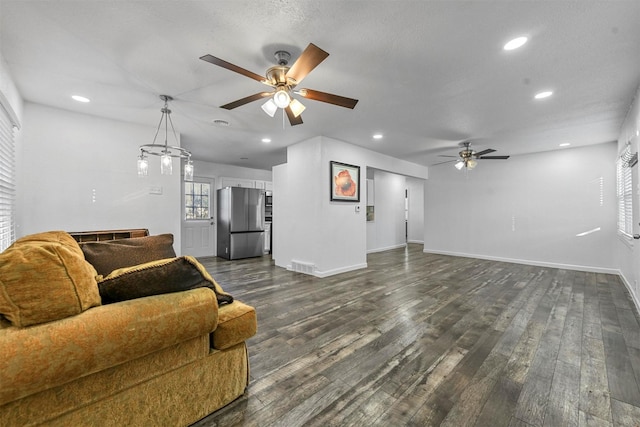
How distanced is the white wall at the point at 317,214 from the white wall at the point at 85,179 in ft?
6.63

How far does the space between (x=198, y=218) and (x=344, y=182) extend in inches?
162

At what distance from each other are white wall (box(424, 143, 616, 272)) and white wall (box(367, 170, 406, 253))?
1.32m

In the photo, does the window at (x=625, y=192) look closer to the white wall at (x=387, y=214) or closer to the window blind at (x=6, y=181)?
the white wall at (x=387, y=214)

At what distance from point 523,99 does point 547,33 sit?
1329 mm

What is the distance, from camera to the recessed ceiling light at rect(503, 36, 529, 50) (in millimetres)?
2018

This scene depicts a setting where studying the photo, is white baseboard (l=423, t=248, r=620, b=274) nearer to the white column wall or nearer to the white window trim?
the white column wall

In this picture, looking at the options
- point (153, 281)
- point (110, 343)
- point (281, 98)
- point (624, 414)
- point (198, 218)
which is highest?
point (281, 98)

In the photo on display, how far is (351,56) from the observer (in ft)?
7.41

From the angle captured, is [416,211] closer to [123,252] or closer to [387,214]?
[387,214]

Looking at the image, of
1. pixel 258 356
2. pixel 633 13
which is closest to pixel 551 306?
pixel 633 13

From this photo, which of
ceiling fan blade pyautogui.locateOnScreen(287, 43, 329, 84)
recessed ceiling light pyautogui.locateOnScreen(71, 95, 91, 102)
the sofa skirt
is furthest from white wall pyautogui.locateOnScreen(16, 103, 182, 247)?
the sofa skirt

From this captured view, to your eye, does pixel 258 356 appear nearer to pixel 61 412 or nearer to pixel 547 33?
pixel 61 412

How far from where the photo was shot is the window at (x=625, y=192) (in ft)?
11.7

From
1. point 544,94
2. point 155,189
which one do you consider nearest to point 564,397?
point 544,94
